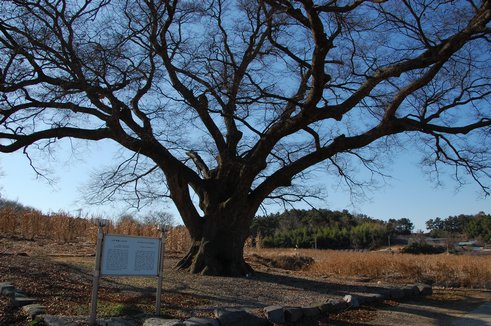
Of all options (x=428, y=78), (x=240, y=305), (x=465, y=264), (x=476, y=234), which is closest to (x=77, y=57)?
(x=240, y=305)

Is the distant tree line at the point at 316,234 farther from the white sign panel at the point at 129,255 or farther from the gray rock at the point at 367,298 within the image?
the white sign panel at the point at 129,255

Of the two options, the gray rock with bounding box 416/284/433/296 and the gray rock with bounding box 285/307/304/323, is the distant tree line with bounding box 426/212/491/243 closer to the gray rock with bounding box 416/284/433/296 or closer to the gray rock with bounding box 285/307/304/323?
the gray rock with bounding box 416/284/433/296

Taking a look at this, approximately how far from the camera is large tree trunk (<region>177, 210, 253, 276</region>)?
550 inches

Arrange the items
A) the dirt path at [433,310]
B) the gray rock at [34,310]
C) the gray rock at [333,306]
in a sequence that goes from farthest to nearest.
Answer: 1. the dirt path at [433,310]
2. the gray rock at [333,306]
3. the gray rock at [34,310]

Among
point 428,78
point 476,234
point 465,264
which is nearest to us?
point 428,78

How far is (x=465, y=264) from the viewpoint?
19.8 m

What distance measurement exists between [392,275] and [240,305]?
12507mm

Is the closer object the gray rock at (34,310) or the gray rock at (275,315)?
the gray rock at (34,310)

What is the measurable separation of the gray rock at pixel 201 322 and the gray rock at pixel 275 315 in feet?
4.42

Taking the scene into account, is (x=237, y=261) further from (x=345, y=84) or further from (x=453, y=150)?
(x=453, y=150)

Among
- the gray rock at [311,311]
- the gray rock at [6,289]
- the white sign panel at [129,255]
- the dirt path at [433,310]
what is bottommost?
the dirt path at [433,310]

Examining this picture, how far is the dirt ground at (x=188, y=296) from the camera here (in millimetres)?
8227

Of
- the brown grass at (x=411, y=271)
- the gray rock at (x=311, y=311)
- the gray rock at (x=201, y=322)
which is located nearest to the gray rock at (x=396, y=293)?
the gray rock at (x=311, y=311)

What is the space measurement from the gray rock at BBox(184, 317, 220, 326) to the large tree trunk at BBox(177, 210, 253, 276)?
6.49 meters
